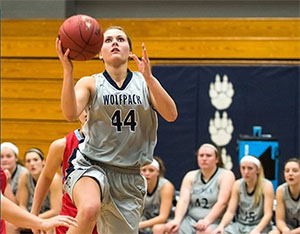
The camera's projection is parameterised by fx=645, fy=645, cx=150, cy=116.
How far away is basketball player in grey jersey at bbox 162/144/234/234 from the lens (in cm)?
728

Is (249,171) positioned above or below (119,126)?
below

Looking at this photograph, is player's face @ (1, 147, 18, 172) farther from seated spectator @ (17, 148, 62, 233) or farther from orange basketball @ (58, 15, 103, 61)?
orange basketball @ (58, 15, 103, 61)

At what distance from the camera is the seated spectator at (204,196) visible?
286 inches

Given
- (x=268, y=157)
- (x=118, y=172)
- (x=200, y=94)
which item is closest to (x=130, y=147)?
(x=118, y=172)

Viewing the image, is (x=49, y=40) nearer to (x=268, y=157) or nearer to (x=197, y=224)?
(x=268, y=157)

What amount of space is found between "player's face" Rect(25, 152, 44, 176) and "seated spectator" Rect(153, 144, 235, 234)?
161 centimetres

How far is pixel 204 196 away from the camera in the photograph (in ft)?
24.4

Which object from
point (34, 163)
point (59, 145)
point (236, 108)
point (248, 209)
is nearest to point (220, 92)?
point (236, 108)

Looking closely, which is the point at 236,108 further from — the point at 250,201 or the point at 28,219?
the point at 28,219

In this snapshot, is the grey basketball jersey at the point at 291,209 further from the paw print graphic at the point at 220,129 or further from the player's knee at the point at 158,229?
the paw print graphic at the point at 220,129

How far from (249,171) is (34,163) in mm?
2525

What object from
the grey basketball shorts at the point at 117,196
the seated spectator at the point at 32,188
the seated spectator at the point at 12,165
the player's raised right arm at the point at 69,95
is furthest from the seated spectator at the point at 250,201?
the player's raised right arm at the point at 69,95

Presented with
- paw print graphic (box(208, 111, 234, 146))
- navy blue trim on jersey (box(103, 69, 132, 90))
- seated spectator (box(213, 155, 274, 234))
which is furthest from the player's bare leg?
paw print graphic (box(208, 111, 234, 146))

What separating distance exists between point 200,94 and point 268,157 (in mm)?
1551
